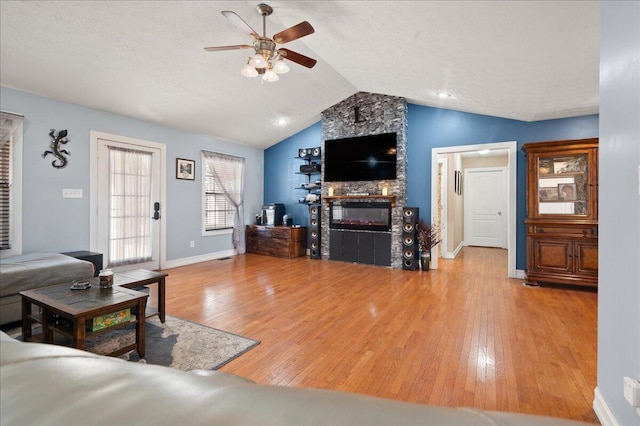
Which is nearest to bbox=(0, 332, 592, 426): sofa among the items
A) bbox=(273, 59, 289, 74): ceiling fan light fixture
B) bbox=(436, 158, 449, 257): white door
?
bbox=(273, 59, 289, 74): ceiling fan light fixture

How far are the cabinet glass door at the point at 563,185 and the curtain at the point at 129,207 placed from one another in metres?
6.04

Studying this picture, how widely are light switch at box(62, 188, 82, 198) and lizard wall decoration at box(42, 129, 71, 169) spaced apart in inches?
12.7

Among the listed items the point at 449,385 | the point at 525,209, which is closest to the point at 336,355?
the point at 449,385

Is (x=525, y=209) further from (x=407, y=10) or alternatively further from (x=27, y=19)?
(x=27, y=19)

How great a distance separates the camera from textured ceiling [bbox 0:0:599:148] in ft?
8.59

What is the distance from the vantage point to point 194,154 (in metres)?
5.96

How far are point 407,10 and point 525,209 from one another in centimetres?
363

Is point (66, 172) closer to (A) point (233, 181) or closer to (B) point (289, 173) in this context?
(A) point (233, 181)

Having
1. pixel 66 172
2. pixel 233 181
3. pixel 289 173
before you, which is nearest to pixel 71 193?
pixel 66 172

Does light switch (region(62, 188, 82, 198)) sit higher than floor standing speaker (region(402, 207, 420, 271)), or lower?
higher

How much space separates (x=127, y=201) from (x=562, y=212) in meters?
6.40

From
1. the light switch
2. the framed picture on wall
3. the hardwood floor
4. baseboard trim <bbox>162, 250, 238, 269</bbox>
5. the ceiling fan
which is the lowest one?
the hardwood floor

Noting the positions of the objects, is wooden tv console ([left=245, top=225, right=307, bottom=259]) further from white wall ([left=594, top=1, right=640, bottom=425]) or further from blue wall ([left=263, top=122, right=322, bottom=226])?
white wall ([left=594, top=1, right=640, bottom=425])

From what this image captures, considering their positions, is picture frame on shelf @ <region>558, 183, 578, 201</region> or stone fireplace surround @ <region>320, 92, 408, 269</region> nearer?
picture frame on shelf @ <region>558, 183, 578, 201</region>
